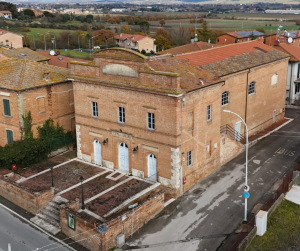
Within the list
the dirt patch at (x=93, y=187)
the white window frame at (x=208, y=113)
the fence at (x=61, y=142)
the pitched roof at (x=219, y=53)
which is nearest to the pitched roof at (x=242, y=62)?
the pitched roof at (x=219, y=53)

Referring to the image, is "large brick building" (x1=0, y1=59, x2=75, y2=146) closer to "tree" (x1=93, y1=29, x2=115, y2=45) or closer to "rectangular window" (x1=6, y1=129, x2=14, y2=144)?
"rectangular window" (x1=6, y1=129, x2=14, y2=144)

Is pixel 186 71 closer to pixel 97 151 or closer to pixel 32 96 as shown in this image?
pixel 97 151

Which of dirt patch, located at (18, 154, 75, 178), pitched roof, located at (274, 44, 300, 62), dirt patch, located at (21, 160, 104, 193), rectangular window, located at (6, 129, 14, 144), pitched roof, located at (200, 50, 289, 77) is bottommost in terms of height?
dirt patch, located at (18, 154, 75, 178)

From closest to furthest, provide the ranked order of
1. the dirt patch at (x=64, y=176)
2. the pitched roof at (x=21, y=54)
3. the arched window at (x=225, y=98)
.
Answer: the dirt patch at (x=64, y=176) → the arched window at (x=225, y=98) → the pitched roof at (x=21, y=54)

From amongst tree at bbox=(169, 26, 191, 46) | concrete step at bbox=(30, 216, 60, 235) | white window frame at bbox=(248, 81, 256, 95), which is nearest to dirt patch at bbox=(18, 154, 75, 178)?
concrete step at bbox=(30, 216, 60, 235)

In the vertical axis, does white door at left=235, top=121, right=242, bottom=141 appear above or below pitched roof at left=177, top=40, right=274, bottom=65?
below

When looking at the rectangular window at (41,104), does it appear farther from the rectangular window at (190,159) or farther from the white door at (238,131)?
the white door at (238,131)

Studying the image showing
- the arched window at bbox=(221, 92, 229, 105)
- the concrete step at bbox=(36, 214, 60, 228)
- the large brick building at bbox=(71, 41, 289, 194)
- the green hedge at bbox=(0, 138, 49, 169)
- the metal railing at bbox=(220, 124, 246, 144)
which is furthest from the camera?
the metal railing at bbox=(220, 124, 246, 144)
